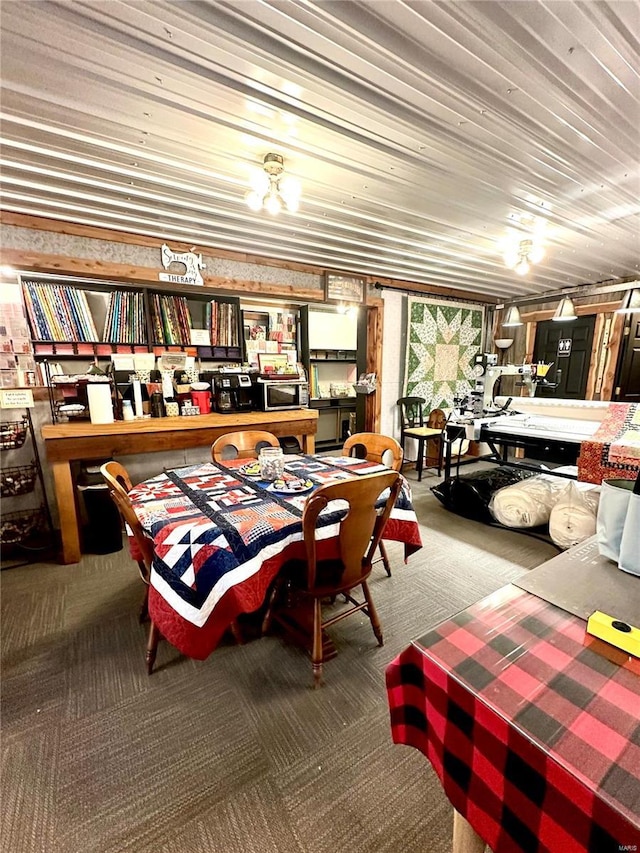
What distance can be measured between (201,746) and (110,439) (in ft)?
6.89

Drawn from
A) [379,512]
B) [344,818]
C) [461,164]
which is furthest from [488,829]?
[461,164]

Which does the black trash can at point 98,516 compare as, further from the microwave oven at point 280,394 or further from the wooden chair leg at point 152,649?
the microwave oven at point 280,394

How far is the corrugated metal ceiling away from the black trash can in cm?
197

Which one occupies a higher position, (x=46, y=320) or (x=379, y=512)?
(x=46, y=320)

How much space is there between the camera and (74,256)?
9.25 feet

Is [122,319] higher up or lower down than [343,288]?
lower down

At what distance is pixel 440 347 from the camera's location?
5.26 meters

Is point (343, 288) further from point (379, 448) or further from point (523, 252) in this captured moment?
point (379, 448)

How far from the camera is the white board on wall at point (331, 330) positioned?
5785 millimetres

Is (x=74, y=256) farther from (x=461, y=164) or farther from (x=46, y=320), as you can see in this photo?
(x=461, y=164)

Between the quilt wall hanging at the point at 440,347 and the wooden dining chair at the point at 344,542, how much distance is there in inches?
143

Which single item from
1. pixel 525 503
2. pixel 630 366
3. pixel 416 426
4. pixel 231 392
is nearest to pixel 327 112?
pixel 231 392

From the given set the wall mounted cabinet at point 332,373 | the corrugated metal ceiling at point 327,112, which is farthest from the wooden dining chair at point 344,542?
the wall mounted cabinet at point 332,373

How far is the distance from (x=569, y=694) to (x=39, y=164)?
3082mm
